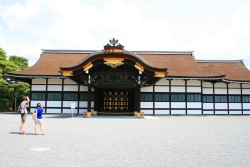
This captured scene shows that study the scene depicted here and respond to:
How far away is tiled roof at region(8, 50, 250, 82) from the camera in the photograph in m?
24.5

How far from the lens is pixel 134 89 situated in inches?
943

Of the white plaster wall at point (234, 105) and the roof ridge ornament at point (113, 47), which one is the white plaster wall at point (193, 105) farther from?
the roof ridge ornament at point (113, 47)

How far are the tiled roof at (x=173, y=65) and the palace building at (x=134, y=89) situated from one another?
10 cm

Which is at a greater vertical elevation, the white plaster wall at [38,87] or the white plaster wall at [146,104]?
the white plaster wall at [38,87]

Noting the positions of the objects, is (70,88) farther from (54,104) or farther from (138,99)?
(138,99)

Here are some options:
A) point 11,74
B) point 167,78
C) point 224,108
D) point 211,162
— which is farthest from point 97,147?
point 224,108

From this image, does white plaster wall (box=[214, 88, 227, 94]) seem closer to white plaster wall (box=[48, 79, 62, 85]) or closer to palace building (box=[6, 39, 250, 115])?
palace building (box=[6, 39, 250, 115])

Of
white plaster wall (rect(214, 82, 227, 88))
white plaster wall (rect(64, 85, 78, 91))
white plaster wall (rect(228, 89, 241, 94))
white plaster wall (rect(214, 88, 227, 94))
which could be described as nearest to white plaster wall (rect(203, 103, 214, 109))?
white plaster wall (rect(214, 88, 227, 94))

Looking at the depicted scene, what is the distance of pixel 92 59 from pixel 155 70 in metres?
5.43

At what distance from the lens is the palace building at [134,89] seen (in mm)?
21000

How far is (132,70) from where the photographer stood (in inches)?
832

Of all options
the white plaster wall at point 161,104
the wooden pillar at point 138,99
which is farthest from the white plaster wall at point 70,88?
the white plaster wall at point 161,104

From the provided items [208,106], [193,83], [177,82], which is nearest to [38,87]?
[177,82]

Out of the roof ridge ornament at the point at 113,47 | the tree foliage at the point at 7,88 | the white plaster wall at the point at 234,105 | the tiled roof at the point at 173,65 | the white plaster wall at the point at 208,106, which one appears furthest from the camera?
the tree foliage at the point at 7,88
